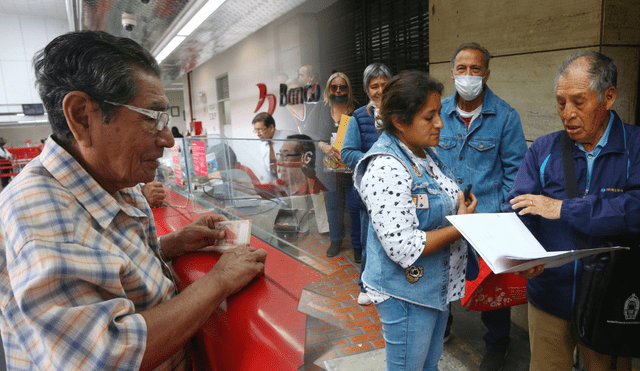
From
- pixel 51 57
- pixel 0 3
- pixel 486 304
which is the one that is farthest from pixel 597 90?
pixel 0 3

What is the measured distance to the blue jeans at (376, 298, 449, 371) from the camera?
1519 mm

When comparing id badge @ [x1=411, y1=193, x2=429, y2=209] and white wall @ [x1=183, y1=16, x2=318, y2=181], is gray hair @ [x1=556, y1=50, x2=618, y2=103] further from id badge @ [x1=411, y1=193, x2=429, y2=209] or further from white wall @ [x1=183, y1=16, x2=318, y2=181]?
white wall @ [x1=183, y1=16, x2=318, y2=181]

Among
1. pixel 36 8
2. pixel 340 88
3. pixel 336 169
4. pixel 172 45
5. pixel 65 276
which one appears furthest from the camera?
pixel 36 8

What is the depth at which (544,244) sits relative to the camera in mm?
1680

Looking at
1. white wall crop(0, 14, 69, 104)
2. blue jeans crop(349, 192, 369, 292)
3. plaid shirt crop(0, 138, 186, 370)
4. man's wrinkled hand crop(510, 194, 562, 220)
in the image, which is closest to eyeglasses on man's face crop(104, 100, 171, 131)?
plaid shirt crop(0, 138, 186, 370)

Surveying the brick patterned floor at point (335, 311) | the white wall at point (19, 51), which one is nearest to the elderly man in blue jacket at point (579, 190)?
the brick patterned floor at point (335, 311)

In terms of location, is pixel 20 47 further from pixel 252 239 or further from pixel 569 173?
pixel 569 173

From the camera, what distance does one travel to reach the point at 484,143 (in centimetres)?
230

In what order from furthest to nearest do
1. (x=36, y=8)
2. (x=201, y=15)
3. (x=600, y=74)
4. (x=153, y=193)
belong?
(x=36, y=8), (x=201, y=15), (x=153, y=193), (x=600, y=74)

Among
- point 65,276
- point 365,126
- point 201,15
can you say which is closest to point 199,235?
point 65,276

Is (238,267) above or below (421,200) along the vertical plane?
below

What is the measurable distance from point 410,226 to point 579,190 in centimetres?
71

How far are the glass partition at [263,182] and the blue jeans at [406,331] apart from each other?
195 centimetres

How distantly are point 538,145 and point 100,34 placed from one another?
5.56 feet
